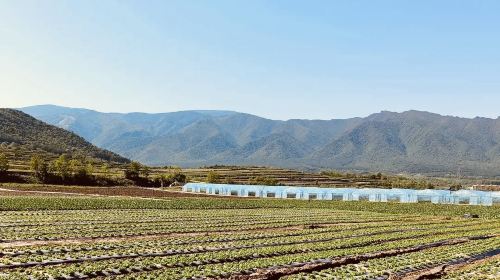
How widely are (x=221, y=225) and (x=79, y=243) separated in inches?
588

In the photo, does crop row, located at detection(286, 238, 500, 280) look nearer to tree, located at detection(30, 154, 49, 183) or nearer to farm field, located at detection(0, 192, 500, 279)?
farm field, located at detection(0, 192, 500, 279)

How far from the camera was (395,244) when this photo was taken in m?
31.7

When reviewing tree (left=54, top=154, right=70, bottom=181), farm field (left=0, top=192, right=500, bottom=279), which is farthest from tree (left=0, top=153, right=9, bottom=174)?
farm field (left=0, top=192, right=500, bottom=279)

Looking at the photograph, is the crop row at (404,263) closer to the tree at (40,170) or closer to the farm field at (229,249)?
the farm field at (229,249)

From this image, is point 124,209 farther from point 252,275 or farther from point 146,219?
point 252,275

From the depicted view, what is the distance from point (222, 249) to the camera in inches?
1107

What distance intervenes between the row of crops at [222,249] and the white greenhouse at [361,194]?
139ft

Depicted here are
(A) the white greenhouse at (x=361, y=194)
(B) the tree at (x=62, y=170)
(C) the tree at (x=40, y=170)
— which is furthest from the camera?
(B) the tree at (x=62, y=170)

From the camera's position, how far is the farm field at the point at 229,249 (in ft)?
69.7

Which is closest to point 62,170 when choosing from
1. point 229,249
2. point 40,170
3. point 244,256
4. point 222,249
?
point 40,170

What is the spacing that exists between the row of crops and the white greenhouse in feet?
139

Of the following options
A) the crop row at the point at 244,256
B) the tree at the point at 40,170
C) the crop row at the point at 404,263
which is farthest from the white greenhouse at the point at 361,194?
the crop row at the point at 404,263

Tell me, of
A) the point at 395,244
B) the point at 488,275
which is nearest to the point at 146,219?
the point at 395,244

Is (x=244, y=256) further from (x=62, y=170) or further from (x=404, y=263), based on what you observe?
(x=62, y=170)
